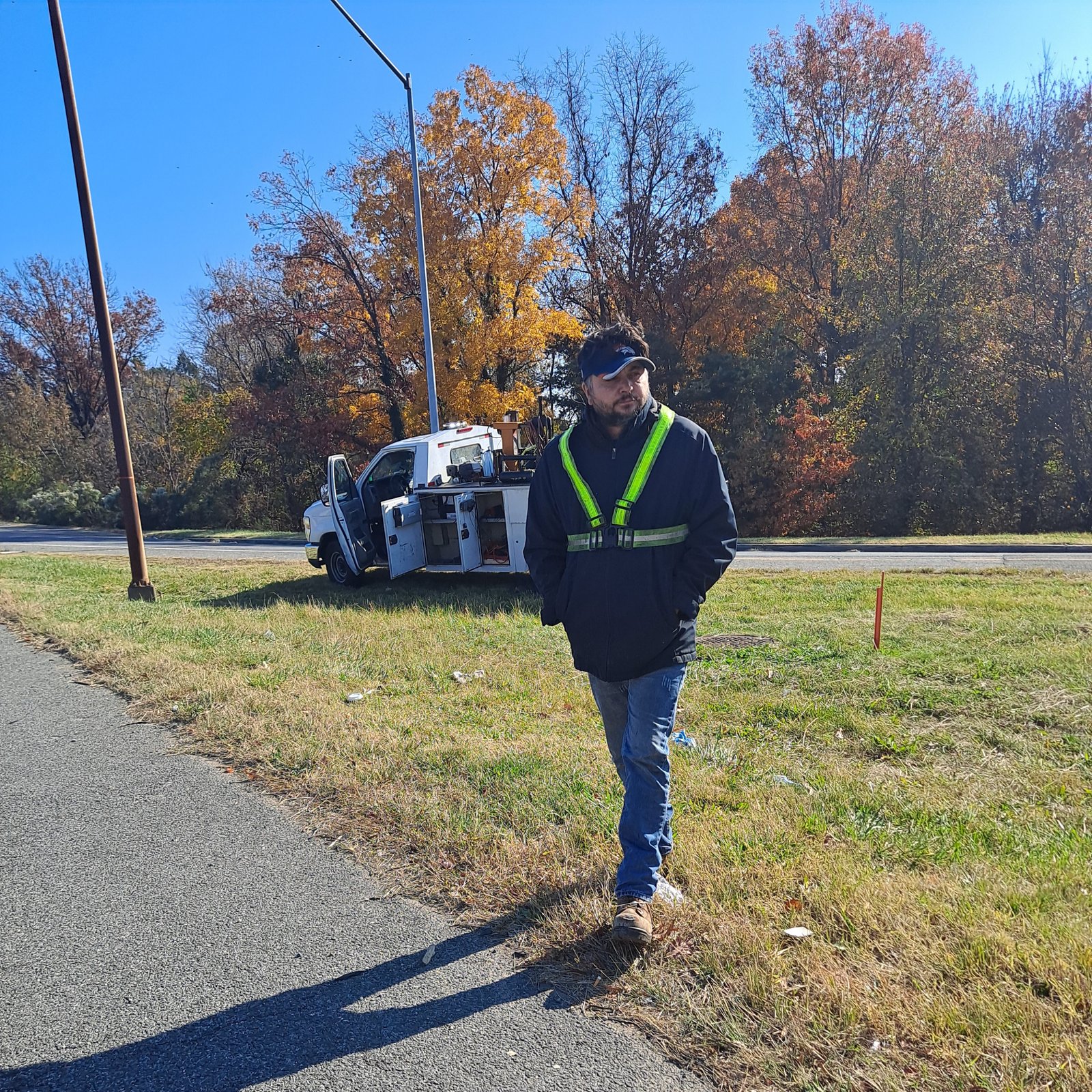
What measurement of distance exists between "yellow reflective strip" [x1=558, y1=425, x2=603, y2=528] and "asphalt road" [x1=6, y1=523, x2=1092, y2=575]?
10335mm

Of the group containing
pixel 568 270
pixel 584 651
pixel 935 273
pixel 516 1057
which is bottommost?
pixel 516 1057

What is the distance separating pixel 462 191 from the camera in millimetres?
24609

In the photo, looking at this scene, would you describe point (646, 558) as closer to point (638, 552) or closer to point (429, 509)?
point (638, 552)

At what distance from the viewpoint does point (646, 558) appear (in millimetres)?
3068

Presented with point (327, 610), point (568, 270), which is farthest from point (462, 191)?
point (327, 610)

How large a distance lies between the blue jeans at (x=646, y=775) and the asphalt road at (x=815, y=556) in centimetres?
1028

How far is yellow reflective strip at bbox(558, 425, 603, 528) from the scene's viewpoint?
10.2 feet

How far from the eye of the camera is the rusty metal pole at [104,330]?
1050cm

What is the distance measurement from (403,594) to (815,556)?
805 centimetres

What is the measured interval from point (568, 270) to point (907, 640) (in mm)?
23467

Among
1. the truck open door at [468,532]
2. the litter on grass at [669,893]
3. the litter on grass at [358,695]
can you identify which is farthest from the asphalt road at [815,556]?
the litter on grass at [669,893]

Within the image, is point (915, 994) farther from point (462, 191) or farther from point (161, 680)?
point (462, 191)

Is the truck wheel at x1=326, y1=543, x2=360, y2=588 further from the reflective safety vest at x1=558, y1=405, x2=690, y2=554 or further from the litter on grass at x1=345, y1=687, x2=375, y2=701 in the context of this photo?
the reflective safety vest at x1=558, y1=405, x2=690, y2=554

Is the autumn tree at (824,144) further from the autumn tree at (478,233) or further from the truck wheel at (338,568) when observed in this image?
the truck wheel at (338,568)
